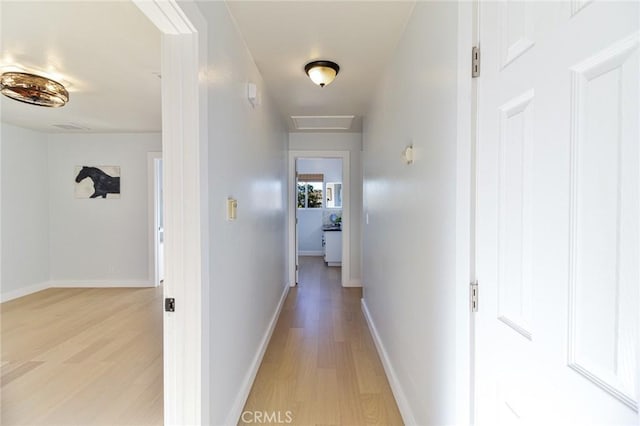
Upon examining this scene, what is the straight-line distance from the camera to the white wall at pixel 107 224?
468 cm

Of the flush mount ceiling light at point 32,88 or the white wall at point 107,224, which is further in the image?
the white wall at point 107,224

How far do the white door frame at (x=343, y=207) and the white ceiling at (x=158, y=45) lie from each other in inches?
53.9

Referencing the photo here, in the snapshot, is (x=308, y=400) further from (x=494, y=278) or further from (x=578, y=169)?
(x=578, y=169)

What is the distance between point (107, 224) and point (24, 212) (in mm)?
1019

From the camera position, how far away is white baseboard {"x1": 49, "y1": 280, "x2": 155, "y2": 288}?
185 inches

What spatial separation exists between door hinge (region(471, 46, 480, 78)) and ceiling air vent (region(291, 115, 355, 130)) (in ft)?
9.25

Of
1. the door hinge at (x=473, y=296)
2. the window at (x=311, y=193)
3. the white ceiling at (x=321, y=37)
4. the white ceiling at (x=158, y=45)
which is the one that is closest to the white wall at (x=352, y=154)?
the white ceiling at (x=158, y=45)

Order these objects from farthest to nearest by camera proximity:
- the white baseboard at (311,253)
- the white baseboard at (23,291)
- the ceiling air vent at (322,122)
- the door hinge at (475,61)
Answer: the white baseboard at (311,253) → the white baseboard at (23,291) → the ceiling air vent at (322,122) → the door hinge at (475,61)

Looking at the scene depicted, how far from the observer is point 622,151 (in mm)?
496

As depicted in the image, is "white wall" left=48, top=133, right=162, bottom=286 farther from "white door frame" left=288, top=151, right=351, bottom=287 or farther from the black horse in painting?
"white door frame" left=288, top=151, right=351, bottom=287

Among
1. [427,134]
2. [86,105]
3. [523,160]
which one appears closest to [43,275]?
[86,105]

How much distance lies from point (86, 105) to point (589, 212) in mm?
4437

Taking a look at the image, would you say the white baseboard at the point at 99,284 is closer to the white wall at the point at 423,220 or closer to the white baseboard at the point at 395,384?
the white baseboard at the point at 395,384

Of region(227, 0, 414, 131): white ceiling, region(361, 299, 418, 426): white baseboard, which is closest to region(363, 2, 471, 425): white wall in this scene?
region(361, 299, 418, 426): white baseboard
